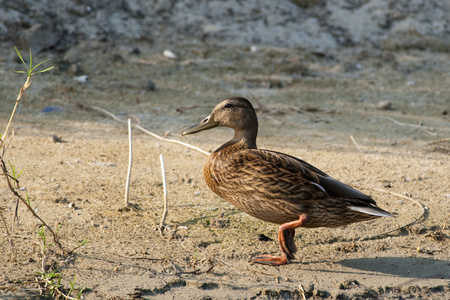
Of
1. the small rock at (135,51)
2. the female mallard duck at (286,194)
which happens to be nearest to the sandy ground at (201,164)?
the small rock at (135,51)

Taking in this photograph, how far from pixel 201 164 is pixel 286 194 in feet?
5.96

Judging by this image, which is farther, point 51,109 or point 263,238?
point 51,109

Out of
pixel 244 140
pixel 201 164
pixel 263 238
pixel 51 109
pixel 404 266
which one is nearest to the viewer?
pixel 404 266

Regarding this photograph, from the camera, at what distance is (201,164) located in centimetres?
513

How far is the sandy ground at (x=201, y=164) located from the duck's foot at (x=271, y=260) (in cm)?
8

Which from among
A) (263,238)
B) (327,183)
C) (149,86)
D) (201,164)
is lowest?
(149,86)

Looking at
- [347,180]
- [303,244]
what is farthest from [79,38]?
[303,244]

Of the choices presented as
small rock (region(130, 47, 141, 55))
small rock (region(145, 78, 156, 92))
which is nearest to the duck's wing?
small rock (region(145, 78, 156, 92))

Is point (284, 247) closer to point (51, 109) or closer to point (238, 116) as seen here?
point (238, 116)

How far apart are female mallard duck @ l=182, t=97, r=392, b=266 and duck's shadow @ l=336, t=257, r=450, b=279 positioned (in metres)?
0.32

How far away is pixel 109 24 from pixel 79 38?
2.08ft

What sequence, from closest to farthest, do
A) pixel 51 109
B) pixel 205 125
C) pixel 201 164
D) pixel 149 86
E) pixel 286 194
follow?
pixel 286 194
pixel 205 125
pixel 201 164
pixel 51 109
pixel 149 86

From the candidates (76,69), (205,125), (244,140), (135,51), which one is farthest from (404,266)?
(135,51)

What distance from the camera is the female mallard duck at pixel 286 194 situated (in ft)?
11.2
